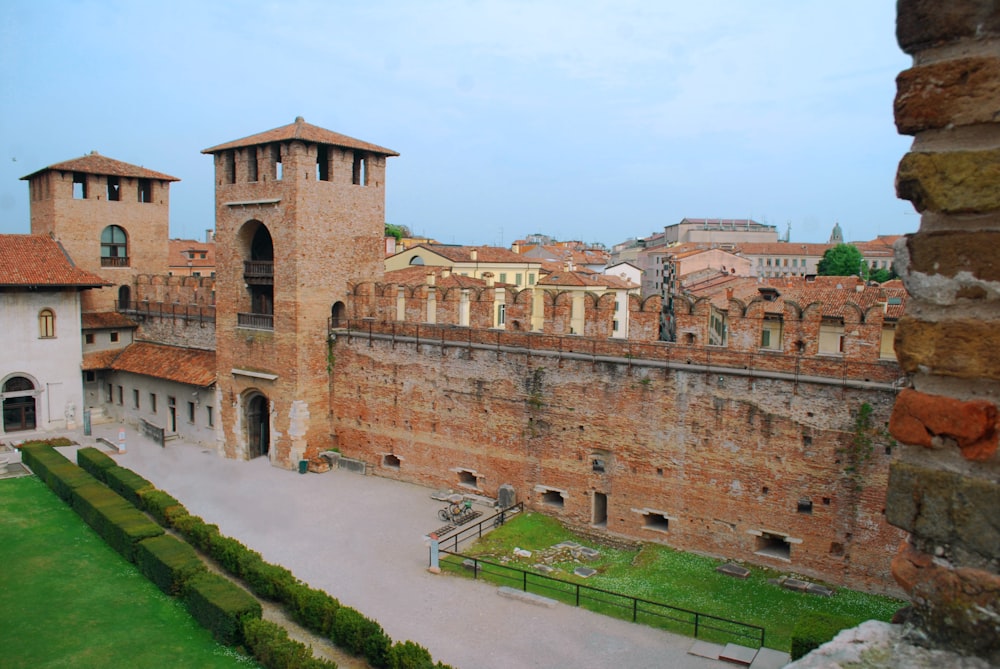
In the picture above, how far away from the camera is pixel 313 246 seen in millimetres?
21172

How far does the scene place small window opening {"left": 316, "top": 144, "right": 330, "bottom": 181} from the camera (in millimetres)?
21656

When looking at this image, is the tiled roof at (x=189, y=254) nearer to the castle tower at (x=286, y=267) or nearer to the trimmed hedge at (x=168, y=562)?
the castle tower at (x=286, y=267)

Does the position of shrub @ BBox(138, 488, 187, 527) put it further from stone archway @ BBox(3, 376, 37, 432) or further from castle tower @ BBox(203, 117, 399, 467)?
stone archway @ BBox(3, 376, 37, 432)

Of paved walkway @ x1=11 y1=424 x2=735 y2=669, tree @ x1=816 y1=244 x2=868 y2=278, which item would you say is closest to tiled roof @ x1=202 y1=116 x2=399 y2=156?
paved walkway @ x1=11 y1=424 x2=735 y2=669

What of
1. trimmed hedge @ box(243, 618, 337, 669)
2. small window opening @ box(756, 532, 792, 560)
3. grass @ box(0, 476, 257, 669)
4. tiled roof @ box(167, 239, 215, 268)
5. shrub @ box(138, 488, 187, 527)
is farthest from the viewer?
tiled roof @ box(167, 239, 215, 268)

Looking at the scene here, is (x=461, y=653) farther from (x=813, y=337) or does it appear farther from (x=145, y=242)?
(x=145, y=242)

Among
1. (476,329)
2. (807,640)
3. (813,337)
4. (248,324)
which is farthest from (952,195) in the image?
(248,324)

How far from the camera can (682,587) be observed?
561 inches

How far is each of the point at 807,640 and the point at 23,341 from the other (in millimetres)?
26153

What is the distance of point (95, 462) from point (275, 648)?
12.6 metres

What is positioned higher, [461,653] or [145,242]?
[145,242]

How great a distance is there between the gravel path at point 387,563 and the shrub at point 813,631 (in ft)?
6.52

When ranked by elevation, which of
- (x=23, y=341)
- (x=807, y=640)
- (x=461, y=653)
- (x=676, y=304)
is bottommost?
(x=461, y=653)

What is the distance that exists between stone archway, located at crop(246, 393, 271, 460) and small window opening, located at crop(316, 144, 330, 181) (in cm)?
680
